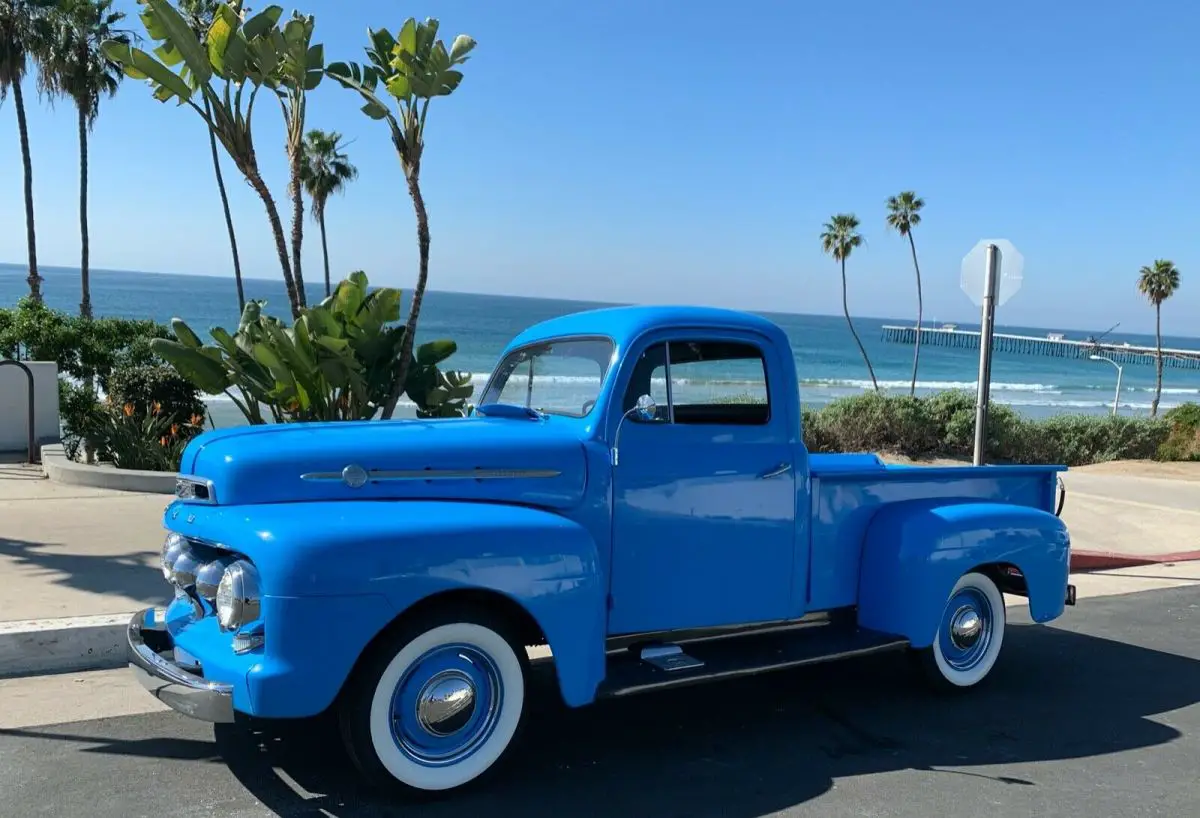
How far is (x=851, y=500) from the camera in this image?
5.02 metres

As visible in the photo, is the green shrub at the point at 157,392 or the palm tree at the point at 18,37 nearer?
the green shrub at the point at 157,392

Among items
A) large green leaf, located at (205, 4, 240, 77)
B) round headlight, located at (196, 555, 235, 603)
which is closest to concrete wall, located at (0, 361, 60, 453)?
large green leaf, located at (205, 4, 240, 77)

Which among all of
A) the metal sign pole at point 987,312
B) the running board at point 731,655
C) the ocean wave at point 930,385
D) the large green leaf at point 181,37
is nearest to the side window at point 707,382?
the running board at point 731,655

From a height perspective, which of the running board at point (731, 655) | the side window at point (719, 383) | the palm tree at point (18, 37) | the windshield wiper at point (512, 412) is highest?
the palm tree at point (18, 37)

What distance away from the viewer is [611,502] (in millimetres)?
4242

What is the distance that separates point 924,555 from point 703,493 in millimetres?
1281

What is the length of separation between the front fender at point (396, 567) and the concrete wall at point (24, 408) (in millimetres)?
8545

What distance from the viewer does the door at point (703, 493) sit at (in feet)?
14.2

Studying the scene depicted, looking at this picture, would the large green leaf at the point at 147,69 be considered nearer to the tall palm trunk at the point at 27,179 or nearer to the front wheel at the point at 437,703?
the front wheel at the point at 437,703

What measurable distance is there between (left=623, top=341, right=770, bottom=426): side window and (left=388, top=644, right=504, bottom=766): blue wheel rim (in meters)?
1.30

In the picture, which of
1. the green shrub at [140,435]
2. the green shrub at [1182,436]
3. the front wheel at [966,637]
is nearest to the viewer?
the front wheel at [966,637]

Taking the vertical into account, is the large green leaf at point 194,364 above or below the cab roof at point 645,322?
below

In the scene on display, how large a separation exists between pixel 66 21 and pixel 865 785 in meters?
31.1

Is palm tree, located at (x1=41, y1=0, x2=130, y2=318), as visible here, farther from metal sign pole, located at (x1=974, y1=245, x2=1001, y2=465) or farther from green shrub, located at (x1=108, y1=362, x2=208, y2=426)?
metal sign pole, located at (x1=974, y1=245, x2=1001, y2=465)
